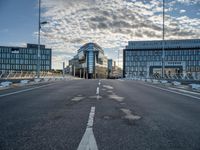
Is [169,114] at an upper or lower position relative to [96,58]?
lower

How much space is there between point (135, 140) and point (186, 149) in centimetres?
85

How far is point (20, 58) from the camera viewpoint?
403 ft

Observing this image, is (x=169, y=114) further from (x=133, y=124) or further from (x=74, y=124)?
(x=74, y=124)

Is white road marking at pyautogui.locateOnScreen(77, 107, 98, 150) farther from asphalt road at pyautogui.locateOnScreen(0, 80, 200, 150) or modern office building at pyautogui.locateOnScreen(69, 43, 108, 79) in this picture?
modern office building at pyautogui.locateOnScreen(69, 43, 108, 79)

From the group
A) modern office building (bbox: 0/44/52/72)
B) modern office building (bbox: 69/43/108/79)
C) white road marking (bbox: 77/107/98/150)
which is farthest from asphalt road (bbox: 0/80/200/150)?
modern office building (bbox: 0/44/52/72)

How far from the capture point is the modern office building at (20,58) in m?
121

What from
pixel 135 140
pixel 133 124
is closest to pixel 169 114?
pixel 133 124

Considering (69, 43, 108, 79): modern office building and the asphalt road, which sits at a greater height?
(69, 43, 108, 79): modern office building

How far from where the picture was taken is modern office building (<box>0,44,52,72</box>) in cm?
12088

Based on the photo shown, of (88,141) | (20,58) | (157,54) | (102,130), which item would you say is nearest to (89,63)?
(20,58)

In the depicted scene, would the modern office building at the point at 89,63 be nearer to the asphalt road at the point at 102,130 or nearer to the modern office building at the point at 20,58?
the modern office building at the point at 20,58

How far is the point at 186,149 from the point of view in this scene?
3.40 metres

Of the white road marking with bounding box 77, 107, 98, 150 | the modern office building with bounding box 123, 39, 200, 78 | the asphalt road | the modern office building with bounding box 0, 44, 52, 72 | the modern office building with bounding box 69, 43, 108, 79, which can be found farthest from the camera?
the modern office building with bounding box 69, 43, 108, 79

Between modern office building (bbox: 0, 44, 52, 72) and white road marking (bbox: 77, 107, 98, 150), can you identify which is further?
modern office building (bbox: 0, 44, 52, 72)
